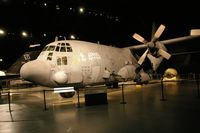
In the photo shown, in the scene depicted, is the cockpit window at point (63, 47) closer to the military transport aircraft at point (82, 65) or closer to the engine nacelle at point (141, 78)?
the military transport aircraft at point (82, 65)

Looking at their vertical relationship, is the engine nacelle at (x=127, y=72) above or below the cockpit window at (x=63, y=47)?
below

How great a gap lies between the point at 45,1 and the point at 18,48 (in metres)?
16.0

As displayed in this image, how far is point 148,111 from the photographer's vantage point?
10.6m

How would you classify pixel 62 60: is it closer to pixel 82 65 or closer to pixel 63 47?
pixel 63 47

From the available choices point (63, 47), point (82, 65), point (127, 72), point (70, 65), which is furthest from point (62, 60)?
point (127, 72)

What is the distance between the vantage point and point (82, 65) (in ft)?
56.1

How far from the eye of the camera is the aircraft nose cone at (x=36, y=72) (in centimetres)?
1472

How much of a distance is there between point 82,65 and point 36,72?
3.54 m

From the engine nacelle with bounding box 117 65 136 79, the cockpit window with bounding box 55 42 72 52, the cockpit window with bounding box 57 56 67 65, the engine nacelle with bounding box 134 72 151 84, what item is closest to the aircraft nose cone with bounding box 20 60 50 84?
the cockpit window with bounding box 57 56 67 65

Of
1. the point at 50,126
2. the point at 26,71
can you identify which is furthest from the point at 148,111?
the point at 26,71

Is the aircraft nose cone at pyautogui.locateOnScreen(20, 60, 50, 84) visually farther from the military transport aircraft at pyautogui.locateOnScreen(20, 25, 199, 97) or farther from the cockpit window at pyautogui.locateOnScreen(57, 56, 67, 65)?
the cockpit window at pyautogui.locateOnScreen(57, 56, 67, 65)

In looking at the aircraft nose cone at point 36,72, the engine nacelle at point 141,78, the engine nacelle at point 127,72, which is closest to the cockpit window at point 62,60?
the aircraft nose cone at point 36,72

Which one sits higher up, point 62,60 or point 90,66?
point 62,60

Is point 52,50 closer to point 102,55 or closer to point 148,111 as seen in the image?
point 102,55
